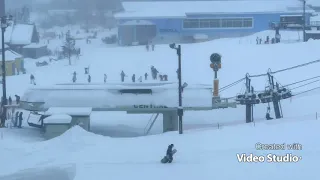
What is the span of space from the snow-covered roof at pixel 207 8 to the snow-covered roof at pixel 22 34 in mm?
2882

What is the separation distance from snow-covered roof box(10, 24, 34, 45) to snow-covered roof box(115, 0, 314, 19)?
2882 millimetres

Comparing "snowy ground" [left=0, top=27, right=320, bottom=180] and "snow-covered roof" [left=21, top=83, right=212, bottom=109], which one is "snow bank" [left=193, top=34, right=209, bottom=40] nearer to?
"snowy ground" [left=0, top=27, right=320, bottom=180]

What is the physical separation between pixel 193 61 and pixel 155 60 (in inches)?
40.5

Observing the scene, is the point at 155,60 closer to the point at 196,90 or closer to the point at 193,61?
the point at 193,61

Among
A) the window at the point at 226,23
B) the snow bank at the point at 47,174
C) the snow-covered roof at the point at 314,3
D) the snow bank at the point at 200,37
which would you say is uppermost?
the snow-covered roof at the point at 314,3

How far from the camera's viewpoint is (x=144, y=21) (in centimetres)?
1920

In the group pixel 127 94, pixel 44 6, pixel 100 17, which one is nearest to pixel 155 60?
pixel 127 94

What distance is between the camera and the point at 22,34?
19.3 m

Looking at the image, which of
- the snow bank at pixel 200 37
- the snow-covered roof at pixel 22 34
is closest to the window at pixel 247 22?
the snow bank at pixel 200 37

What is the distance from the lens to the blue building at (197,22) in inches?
746

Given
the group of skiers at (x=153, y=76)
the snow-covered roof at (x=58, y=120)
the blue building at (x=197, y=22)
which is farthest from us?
the blue building at (x=197, y=22)

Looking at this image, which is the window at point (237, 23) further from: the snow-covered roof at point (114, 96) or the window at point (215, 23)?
the snow-covered roof at point (114, 96)

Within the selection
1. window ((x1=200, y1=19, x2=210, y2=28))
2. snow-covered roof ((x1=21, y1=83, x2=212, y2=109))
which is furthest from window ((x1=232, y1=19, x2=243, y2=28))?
snow-covered roof ((x1=21, y1=83, x2=212, y2=109))

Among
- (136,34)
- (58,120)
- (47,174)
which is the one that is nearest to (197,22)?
(136,34)
